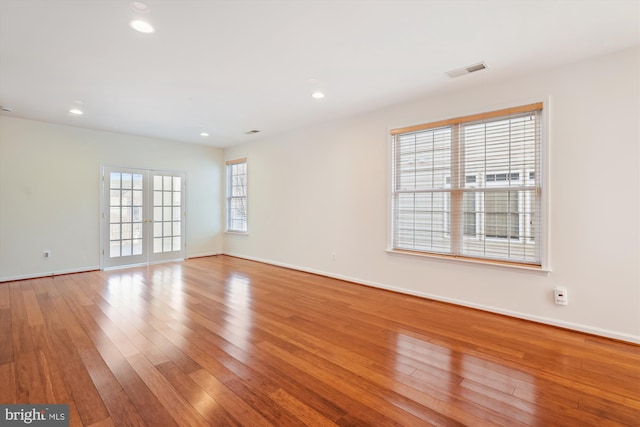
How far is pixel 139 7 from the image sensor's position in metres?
2.23

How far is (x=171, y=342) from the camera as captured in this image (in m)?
2.74

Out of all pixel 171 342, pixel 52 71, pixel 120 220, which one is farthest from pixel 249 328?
pixel 120 220

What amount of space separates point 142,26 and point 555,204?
13.9ft

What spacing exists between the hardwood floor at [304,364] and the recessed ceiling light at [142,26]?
271 centimetres

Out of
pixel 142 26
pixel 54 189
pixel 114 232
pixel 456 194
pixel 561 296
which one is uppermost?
pixel 142 26

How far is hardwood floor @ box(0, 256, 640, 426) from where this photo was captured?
1.83 meters

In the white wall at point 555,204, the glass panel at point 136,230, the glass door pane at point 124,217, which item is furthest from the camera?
the glass panel at point 136,230

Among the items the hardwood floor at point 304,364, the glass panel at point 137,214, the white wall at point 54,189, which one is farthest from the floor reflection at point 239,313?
the white wall at point 54,189

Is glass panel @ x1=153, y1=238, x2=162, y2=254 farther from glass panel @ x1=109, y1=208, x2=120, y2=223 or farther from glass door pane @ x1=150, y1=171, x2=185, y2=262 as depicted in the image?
glass panel @ x1=109, y1=208, x2=120, y2=223

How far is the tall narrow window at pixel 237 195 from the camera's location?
7.14 meters

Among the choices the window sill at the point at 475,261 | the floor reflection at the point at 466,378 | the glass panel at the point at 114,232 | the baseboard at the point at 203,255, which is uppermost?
the glass panel at the point at 114,232

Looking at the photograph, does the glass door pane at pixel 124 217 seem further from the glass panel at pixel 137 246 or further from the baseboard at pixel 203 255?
the baseboard at pixel 203 255

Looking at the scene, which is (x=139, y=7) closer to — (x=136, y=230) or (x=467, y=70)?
(x=467, y=70)

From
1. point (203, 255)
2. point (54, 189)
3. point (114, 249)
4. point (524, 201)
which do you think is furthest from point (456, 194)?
point (54, 189)
